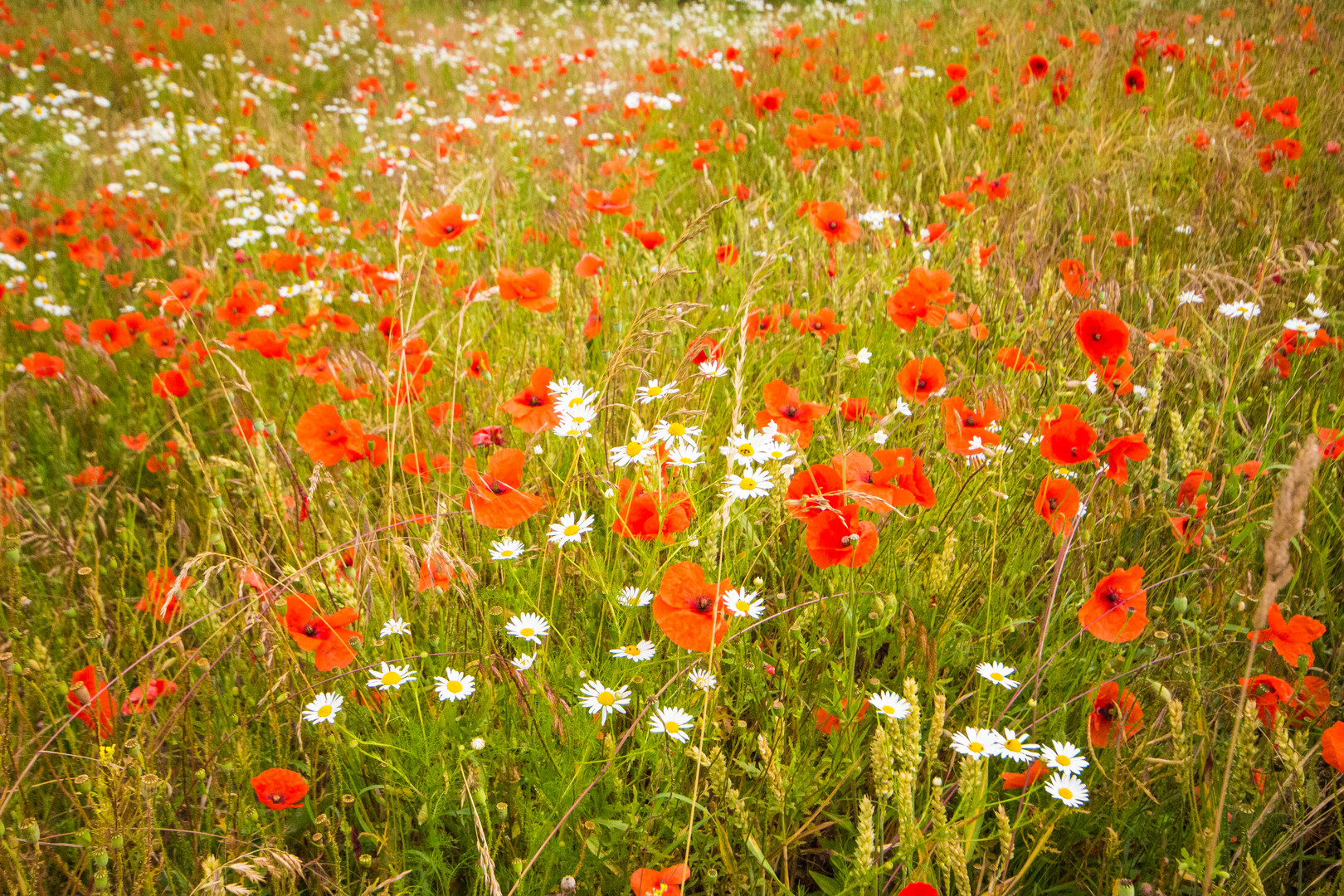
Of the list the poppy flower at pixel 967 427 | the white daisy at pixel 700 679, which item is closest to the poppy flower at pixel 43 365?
the white daisy at pixel 700 679

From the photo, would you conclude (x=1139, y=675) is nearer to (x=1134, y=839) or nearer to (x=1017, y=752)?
(x=1134, y=839)

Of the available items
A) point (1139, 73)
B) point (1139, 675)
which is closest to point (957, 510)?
point (1139, 675)

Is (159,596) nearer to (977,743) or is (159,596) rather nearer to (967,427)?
(977,743)

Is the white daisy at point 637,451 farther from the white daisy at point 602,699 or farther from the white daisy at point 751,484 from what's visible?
the white daisy at point 602,699

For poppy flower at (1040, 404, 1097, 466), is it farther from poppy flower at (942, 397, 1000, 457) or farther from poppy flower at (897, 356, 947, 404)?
poppy flower at (897, 356, 947, 404)

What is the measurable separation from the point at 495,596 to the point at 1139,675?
1316 mm

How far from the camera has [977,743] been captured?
45.2 inches

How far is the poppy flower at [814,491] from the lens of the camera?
4.53 feet

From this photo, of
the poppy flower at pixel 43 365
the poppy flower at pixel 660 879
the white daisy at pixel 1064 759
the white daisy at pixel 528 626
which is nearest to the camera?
the poppy flower at pixel 660 879

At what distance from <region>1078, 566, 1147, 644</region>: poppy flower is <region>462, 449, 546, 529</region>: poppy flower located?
1.03 m

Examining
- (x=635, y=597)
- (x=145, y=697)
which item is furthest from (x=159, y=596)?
(x=635, y=597)

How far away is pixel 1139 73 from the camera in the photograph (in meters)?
4.10

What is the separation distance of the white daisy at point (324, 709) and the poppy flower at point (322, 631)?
6 cm

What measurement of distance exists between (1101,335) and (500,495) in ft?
4.51
